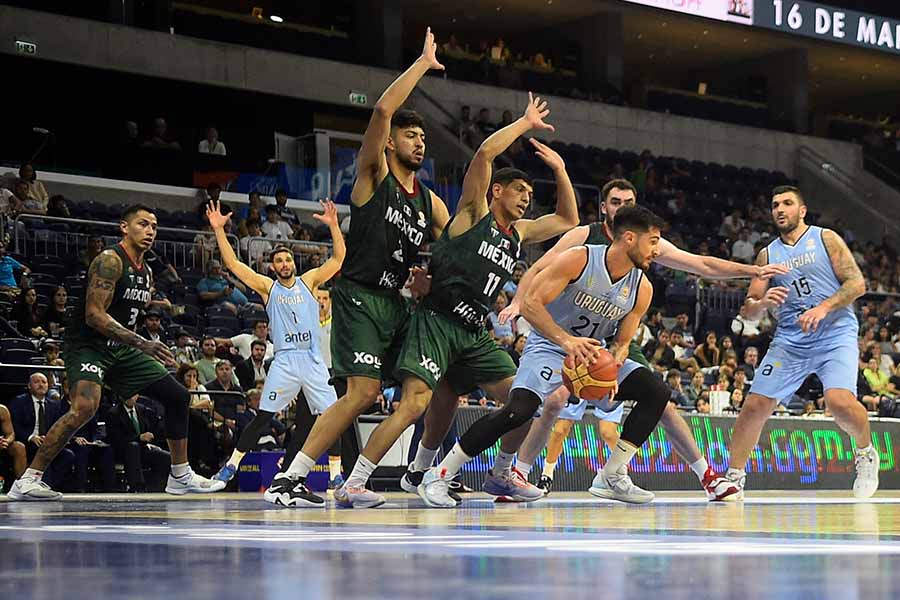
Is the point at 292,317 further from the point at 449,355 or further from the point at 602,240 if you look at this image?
the point at 449,355

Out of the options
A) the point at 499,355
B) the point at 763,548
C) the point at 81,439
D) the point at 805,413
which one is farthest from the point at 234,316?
the point at 763,548

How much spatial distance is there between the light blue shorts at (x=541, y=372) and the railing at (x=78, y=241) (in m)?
9.18

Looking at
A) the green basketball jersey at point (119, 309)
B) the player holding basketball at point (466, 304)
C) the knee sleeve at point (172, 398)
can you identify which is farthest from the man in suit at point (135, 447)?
the player holding basketball at point (466, 304)

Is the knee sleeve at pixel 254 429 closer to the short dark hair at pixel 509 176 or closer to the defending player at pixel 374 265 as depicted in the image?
the defending player at pixel 374 265

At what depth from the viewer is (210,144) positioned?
23453 millimetres

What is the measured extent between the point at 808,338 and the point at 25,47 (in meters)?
16.7

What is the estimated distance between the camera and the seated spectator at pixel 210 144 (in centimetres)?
2341

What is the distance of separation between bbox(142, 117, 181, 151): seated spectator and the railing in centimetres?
468

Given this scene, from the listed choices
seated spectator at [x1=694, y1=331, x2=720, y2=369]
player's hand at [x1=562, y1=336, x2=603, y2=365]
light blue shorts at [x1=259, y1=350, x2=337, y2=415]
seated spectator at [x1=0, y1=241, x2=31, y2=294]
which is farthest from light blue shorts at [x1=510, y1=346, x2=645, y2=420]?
seated spectator at [x1=694, y1=331, x2=720, y2=369]

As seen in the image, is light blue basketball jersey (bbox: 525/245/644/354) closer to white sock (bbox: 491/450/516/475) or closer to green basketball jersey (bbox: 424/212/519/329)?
green basketball jersey (bbox: 424/212/519/329)

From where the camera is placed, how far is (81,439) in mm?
12148

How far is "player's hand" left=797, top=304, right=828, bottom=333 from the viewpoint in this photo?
9.23 metres

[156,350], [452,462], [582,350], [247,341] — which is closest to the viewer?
[582,350]

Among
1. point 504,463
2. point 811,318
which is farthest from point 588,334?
point 811,318
